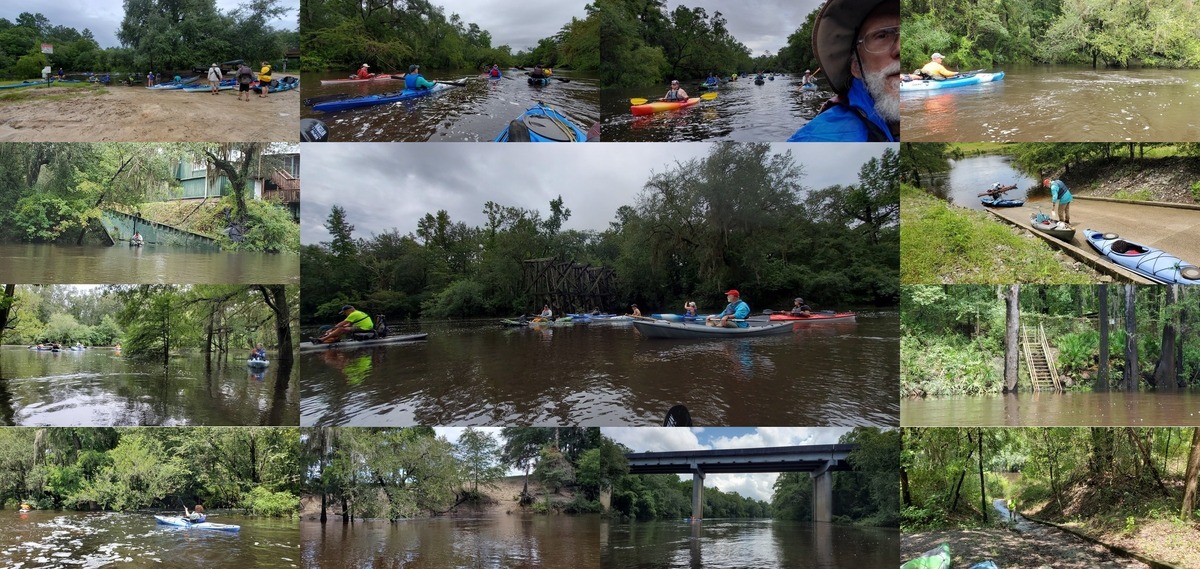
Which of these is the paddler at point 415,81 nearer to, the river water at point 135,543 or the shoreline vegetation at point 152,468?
the shoreline vegetation at point 152,468

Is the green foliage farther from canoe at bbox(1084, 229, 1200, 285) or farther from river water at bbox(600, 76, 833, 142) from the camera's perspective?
canoe at bbox(1084, 229, 1200, 285)

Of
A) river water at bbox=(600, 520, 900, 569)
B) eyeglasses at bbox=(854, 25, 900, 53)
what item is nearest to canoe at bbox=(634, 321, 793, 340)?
river water at bbox=(600, 520, 900, 569)

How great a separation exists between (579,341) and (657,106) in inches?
110

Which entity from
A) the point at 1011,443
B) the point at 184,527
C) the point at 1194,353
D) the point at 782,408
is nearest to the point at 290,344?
the point at 184,527

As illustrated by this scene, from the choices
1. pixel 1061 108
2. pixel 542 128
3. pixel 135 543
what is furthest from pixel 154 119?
pixel 1061 108

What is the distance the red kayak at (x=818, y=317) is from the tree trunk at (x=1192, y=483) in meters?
3.19

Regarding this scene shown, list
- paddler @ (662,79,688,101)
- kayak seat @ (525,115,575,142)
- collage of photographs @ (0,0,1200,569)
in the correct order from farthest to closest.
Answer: paddler @ (662,79,688,101), kayak seat @ (525,115,575,142), collage of photographs @ (0,0,1200,569)

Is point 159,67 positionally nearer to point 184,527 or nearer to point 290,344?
point 290,344

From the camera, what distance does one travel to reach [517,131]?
6215 mm

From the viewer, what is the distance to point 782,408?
578 cm

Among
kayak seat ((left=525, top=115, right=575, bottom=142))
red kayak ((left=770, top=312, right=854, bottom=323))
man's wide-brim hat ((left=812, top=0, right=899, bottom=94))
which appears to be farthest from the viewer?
red kayak ((left=770, top=312, right=854, bottom=323))

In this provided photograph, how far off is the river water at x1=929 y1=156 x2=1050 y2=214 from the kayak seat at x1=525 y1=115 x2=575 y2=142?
3644 mm

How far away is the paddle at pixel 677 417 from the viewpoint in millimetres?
5859

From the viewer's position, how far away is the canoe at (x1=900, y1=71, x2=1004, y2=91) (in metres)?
Answer: 5.84
